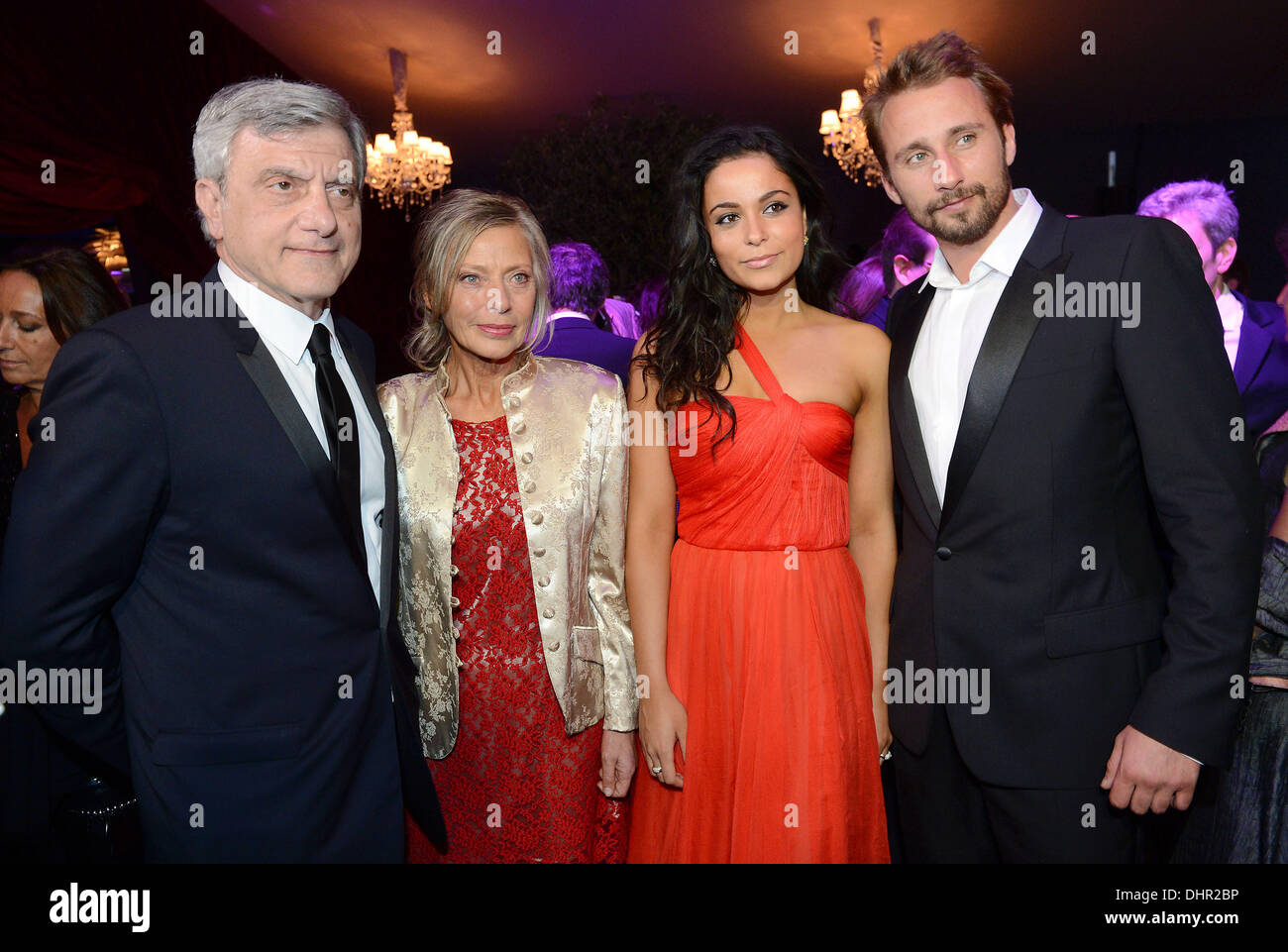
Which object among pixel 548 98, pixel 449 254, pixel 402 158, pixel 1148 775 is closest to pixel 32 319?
pixel 449 254

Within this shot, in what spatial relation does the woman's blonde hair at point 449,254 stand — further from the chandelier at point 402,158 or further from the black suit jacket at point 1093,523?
the chandelier at point 402,158

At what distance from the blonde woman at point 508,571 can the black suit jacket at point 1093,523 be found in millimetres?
705

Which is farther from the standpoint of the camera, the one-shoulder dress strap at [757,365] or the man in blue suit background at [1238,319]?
the man in blue suit background at [1238,319]

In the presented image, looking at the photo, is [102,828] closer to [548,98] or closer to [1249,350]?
[1249,350]

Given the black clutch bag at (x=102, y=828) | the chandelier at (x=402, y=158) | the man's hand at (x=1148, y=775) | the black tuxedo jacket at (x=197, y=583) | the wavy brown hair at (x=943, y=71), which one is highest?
the chandelier at (x=402, y=158)

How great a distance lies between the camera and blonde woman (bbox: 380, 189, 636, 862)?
198cm

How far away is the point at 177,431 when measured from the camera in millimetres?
1376

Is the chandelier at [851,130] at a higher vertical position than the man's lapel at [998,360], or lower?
higher

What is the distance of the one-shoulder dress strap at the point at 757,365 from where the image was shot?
2.04 meters

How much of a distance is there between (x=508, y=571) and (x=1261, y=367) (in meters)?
3.04

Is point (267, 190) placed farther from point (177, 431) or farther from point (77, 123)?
point (77, 123)

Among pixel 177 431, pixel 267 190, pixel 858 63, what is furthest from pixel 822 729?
pixel 858 63

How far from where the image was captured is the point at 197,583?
4.67 feet

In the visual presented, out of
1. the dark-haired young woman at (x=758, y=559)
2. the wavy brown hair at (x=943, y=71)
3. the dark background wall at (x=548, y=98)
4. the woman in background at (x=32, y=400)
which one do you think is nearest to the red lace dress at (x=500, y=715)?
the dark-haired young woman at (x=758, y=559)
